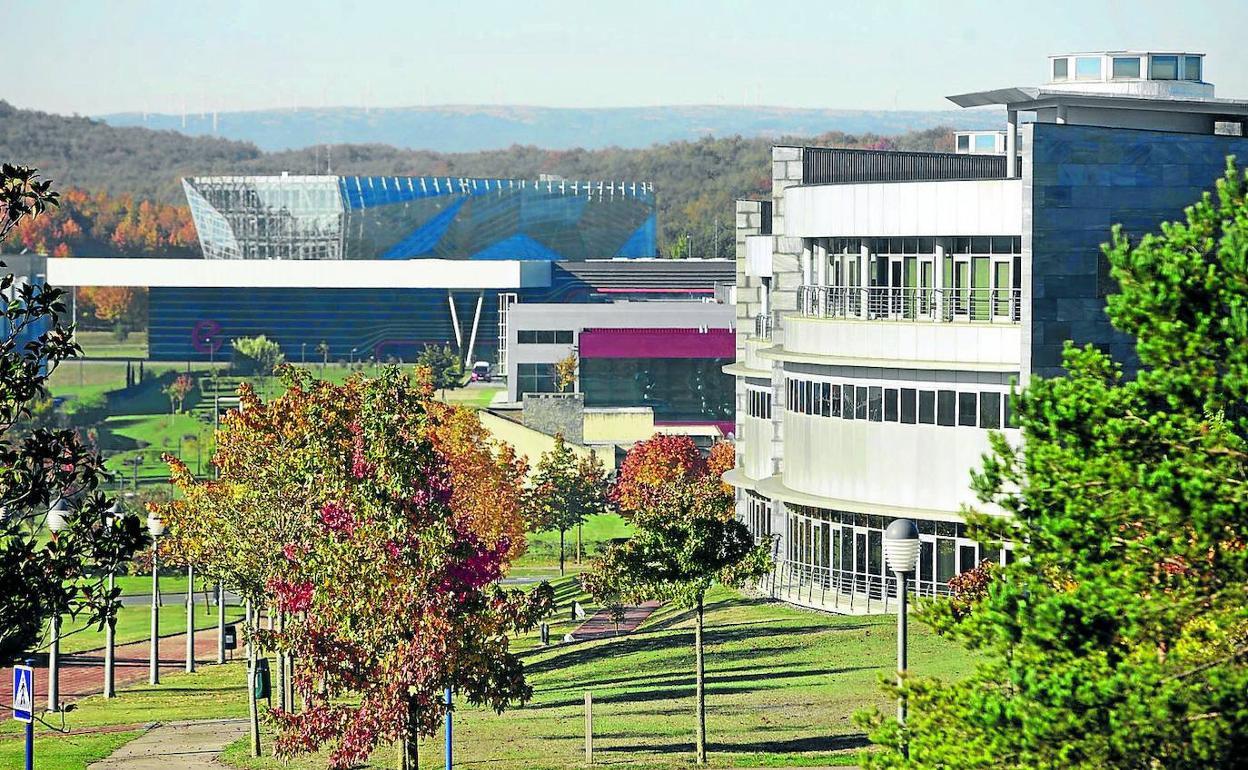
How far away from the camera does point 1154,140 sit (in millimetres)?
50906

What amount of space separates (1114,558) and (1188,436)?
127cm

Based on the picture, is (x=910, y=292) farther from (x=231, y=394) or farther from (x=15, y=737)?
(x=231, y=394)

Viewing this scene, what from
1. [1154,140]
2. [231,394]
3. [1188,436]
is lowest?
[231,394]

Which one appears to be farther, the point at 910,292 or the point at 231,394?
the point at 231,394

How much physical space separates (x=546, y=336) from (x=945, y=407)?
10710 cm

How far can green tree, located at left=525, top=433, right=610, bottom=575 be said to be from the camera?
95.6m

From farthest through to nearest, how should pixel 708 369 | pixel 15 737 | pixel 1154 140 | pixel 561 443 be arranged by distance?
pixel 708 369 → pixel 561 443 → pixel 1154 140 → pixel 15 737

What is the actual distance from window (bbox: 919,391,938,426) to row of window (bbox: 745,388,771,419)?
40.0 feet

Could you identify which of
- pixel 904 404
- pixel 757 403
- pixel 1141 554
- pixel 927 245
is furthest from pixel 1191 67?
pixel 1141 554

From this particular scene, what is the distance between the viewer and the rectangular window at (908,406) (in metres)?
54.6

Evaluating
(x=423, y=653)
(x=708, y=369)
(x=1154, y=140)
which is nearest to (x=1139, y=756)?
(x=423, y=653)

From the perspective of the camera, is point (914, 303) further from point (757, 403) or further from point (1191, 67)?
point (1191, 67)

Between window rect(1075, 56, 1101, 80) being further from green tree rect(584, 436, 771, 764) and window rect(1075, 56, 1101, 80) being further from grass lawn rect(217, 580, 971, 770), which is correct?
green tree rect(584, 436, 771, 764)

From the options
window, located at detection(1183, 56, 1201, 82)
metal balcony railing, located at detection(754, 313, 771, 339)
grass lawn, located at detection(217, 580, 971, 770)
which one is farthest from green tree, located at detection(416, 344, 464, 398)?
grass lawn, located at detection(217, 580, 971, 770)
